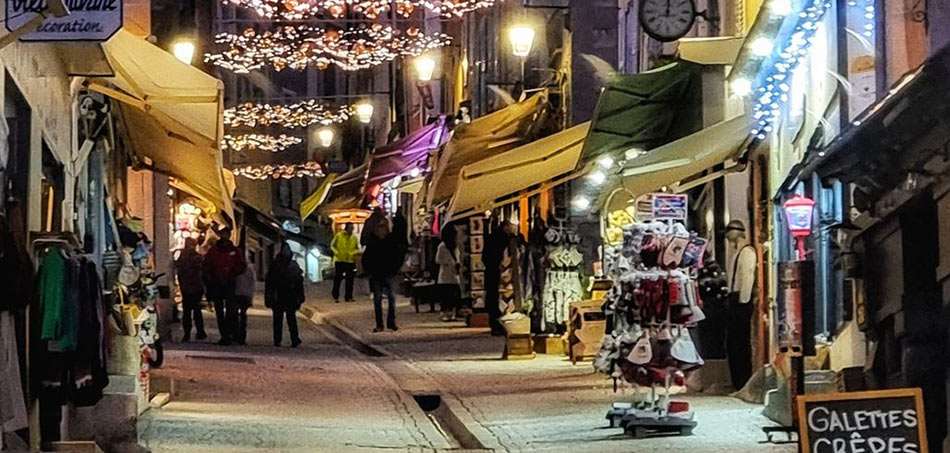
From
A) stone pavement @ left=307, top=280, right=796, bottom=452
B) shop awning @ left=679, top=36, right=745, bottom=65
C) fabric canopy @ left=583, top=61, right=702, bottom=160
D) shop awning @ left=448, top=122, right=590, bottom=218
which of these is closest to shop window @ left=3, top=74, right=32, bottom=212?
stone pavement @ left=307, top=280, right=796, bottom=452

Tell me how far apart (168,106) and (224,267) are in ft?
32.9

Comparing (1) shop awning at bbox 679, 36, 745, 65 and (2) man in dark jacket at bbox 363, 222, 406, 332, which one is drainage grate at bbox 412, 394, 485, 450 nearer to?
(1) shop awning at bbox 679, 36, 745, 65

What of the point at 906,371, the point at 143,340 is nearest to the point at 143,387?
the point at 143,340

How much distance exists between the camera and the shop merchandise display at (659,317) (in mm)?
14680

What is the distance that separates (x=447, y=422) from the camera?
17.2 metres

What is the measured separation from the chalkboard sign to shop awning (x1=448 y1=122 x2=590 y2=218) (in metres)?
12.4

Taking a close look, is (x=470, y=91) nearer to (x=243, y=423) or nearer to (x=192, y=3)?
(x=192, y=3)

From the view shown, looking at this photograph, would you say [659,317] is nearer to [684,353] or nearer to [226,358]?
[684,353]

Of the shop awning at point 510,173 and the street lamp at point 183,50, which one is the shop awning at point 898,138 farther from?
the street lamp at point 183,50

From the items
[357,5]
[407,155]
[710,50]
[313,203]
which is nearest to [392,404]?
[710,50]

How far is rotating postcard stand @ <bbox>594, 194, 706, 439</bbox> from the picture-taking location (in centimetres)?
1468

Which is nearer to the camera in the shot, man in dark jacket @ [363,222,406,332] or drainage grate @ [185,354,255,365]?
drainage grate @ [185,354,255,365]

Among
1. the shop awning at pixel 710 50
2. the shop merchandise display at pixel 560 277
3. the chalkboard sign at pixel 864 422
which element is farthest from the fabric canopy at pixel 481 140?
the chalkboard sign at pixel 864 422

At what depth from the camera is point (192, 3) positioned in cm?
3444
